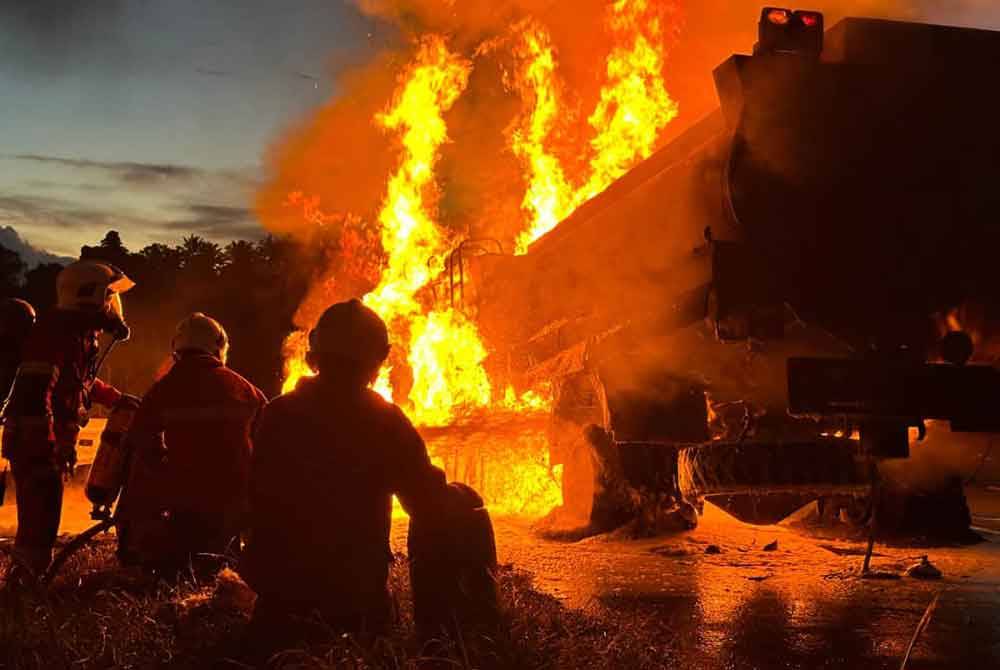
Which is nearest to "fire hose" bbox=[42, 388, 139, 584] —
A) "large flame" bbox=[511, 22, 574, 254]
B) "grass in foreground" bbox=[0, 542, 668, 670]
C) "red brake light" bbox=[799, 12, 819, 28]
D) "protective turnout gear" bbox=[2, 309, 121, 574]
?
"protective turnout gear" bbox=[2, 309, 121, 574]

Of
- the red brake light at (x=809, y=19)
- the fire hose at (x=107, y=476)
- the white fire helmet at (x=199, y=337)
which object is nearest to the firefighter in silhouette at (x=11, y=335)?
the fire hose at (x=107, y=476)

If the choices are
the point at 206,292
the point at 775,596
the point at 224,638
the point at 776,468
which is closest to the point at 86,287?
the point at 224,638

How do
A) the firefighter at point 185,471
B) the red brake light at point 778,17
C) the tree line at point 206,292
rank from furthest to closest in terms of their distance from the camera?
the tree line at point 206,292, the firefighter at point 185,471, the red brake light at point 778,17

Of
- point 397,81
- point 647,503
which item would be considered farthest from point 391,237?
point 647,503

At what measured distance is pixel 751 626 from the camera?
4.78 meters

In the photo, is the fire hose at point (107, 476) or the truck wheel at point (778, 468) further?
the truck wheel at point (778, 468)

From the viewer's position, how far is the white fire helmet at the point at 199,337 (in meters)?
5.62

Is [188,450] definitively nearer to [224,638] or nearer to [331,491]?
[224,638]

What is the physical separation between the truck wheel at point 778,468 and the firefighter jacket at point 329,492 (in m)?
2.89

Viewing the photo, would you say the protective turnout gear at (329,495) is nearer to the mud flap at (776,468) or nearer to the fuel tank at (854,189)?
the fuel tank at (854,189)

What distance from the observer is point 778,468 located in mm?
6043

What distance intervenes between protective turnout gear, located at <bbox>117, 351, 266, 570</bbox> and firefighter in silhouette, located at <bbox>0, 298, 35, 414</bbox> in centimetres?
107

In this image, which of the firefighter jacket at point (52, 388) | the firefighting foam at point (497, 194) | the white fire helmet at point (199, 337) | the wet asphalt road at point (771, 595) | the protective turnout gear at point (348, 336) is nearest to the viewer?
the protective turnout gear at point (348, 336)

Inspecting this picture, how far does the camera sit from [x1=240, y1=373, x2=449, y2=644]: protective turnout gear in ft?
11.5
